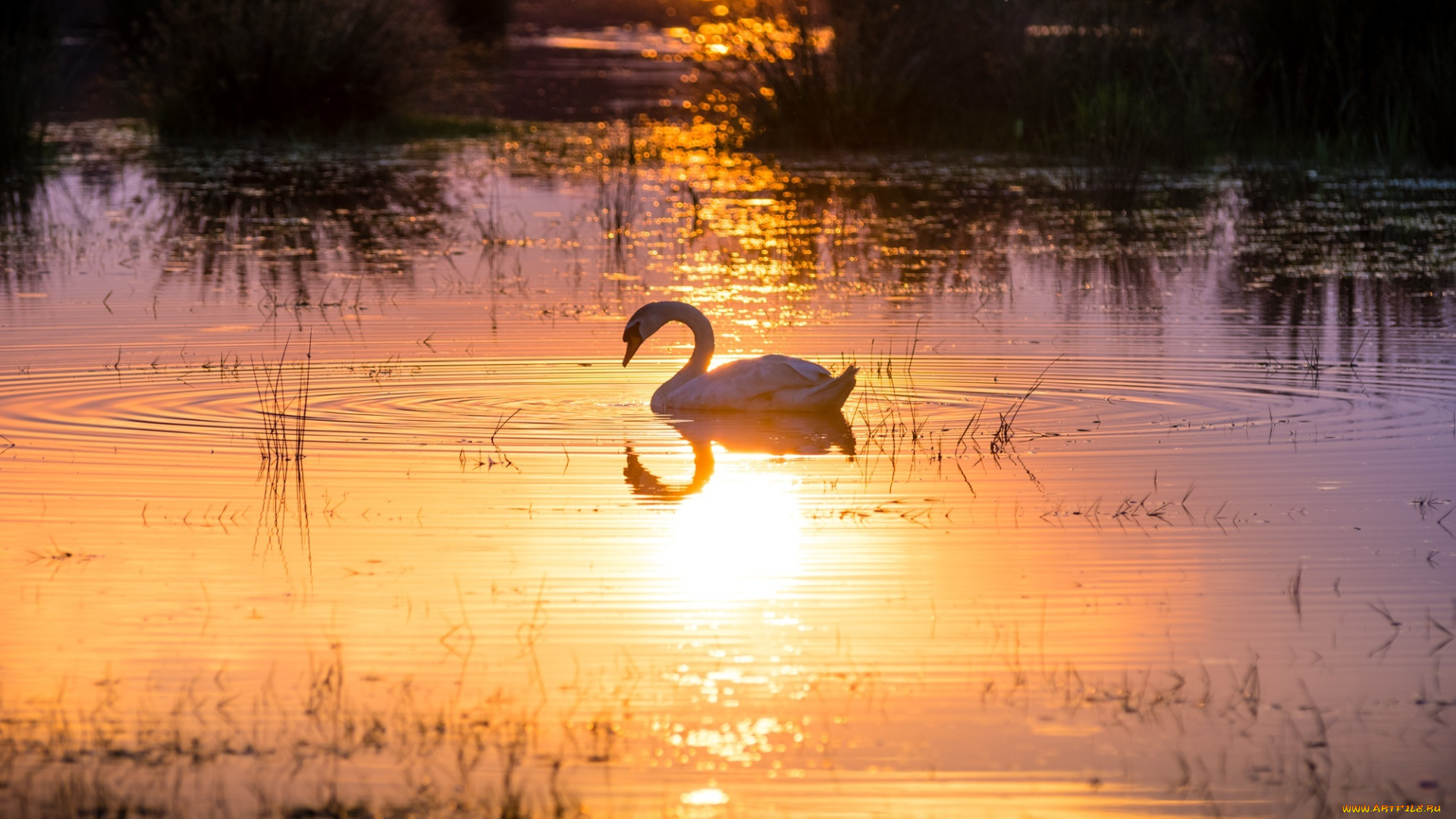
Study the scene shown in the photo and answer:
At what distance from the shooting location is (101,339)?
37.3 ft

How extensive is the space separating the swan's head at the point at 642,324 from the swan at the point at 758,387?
333 millimetres

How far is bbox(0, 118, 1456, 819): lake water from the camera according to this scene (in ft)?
15.8

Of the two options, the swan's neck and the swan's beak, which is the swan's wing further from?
the swan's beak

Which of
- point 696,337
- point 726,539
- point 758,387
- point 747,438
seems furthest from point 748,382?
point 726,539

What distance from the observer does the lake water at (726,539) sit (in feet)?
15.8

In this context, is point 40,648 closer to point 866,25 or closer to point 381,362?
point 381,362

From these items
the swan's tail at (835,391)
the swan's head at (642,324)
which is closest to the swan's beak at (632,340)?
the swan's head at (642,324)

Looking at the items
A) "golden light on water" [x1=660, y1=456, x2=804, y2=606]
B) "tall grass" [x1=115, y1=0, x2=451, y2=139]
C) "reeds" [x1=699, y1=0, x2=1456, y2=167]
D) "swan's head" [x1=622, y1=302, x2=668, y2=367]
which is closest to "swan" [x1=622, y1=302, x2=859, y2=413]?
"swan's head" [x1=622, y1=302, x2=668, y2=367]

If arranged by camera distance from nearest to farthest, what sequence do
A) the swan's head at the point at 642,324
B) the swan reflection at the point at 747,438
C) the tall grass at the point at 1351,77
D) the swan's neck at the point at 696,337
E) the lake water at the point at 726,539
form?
the lake water at the point at 726,539, the swan reflection at the point at 747,438, the swan's neck at the point at 696,337, the swan's head at the point at 642,324, the tall grass at the point at 1351,77

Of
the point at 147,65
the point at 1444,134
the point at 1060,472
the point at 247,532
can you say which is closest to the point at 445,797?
the point at 247,532

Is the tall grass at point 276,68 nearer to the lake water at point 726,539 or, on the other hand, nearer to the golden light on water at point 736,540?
the lake water at point 726,539

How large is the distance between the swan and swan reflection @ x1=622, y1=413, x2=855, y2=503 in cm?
7

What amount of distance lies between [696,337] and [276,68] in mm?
16701

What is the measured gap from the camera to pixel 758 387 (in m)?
9.49
